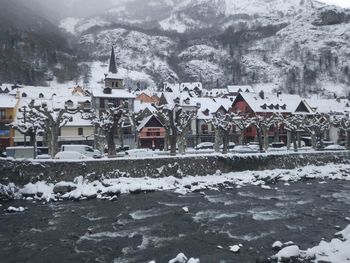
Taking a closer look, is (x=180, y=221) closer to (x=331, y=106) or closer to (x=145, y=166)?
(x=145, y=166)

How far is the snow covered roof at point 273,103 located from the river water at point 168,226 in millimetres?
47653

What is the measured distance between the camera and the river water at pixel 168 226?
66.5 feet

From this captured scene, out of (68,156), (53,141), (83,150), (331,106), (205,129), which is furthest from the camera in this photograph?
(331,106)

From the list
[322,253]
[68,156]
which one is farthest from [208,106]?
[322,253]

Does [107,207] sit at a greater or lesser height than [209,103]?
lesser

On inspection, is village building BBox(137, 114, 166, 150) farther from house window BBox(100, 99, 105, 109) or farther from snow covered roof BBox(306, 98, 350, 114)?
snow covered roof BBox(306, 98, 350, 114)

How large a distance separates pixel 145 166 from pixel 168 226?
1795 cm

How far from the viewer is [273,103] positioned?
86.3m

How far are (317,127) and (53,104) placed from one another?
51.0 m

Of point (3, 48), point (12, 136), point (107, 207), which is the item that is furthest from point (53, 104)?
point (3, 48)

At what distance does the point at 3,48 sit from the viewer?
183 metres

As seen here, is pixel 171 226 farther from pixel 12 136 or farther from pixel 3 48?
pixel 3 48

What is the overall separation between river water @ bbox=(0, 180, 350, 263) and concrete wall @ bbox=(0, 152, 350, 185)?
4960 millimetres

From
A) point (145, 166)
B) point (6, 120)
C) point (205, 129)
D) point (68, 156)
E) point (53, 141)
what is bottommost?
point (145, 166)
